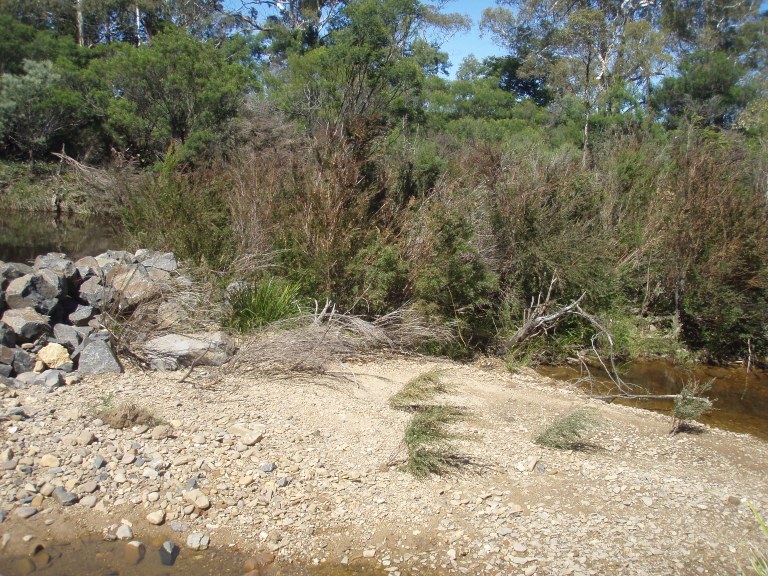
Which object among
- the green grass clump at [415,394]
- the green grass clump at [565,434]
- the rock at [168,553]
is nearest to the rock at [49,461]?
the rock at [168,553]

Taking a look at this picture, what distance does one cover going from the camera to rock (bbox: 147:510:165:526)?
495 centimetres

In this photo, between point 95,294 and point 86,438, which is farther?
point 95,294

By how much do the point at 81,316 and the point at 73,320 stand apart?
0.10m

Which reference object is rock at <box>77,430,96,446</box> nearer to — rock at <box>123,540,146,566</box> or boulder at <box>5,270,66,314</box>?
rock at <box>123,540,146,566</box>

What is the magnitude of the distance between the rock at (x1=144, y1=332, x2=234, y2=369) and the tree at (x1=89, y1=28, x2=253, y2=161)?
19.7 m

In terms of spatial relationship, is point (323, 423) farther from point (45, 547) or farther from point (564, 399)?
point (564, 399)

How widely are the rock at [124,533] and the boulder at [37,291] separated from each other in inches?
145

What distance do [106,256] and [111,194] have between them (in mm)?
5164

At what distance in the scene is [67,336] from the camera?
292 inches

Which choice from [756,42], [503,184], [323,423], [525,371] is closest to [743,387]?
Answer: [525,371]

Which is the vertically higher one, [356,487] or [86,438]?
[86,438]

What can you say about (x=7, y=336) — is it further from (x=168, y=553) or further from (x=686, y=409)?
(x=686, y=409)

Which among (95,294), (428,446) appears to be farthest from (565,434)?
(95,294)

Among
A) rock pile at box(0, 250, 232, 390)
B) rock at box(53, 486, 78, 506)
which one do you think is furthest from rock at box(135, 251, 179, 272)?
rock at box(53, 486, 78, 506)
